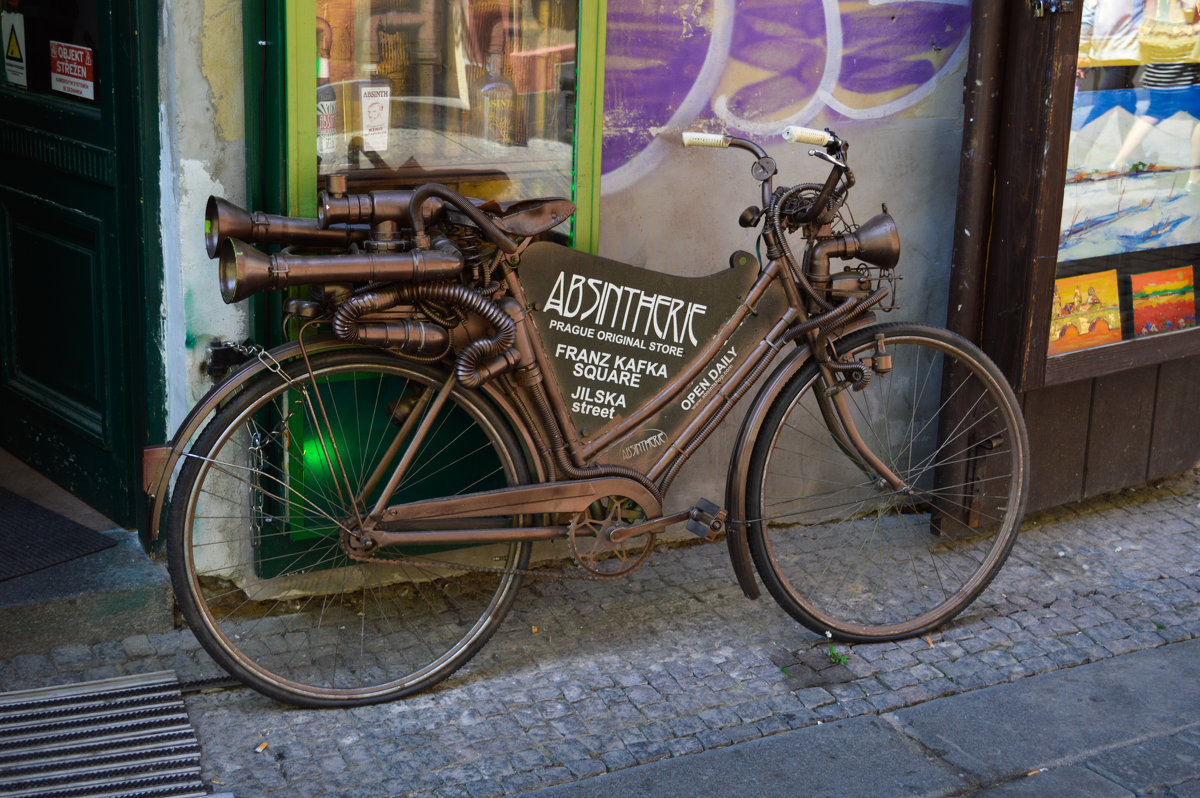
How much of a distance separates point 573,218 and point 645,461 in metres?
0.80

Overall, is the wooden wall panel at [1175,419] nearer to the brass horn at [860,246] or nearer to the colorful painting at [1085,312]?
the colorful painting at [1085,312]

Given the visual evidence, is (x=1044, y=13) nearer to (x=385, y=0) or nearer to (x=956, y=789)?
(x=385, y=0)

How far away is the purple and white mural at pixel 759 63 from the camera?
14.3ft

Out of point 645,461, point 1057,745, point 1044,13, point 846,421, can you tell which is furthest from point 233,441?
point 1044,13

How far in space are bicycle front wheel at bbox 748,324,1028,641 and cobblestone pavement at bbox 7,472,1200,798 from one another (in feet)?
0.53

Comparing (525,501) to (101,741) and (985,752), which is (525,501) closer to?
(101,741)

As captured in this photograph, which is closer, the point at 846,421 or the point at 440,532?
the point at 440,532

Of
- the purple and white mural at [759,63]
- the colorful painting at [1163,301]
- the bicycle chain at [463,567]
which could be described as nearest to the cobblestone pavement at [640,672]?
the bicycle chain at [463,567]

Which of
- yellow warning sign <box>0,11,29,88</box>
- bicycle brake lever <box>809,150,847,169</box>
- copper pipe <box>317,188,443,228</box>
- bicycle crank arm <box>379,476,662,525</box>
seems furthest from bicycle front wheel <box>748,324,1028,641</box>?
yellow warning sign <box>0,11,29,88</box>

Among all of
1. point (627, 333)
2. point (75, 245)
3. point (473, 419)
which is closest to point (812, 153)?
point (627, 333)

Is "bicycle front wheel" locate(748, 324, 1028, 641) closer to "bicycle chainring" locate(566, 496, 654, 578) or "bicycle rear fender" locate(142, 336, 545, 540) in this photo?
"bicycle chainring" locate(566, 496, 654, 578)

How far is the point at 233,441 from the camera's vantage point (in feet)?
12.6

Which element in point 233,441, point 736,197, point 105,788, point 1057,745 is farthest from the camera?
point 736,197

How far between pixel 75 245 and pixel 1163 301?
4.04 m
